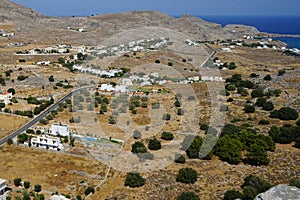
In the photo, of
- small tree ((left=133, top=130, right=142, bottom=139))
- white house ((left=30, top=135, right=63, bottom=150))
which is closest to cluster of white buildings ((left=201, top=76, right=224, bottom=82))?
small tree ((left=133, top=130, right=142, bottom=139))

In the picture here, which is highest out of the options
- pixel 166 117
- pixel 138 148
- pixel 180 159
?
pixel 166 117

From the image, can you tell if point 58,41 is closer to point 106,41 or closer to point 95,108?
point 106,41

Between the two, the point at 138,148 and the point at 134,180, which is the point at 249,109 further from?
the point at 134,180

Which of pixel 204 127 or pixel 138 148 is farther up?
pixel 204 127

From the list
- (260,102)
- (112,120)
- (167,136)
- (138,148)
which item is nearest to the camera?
(138,148)

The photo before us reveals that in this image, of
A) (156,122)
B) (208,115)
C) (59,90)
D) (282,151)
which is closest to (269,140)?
(282,151)

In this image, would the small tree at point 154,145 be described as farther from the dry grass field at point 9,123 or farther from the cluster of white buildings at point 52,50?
the cluster of white buildings at point 52,50

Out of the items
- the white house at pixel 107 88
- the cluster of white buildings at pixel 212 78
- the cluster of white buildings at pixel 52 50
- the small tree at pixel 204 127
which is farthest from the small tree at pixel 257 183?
the cluster of white buildings at pixel 52 50

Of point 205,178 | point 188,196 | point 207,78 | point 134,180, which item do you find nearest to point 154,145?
point 134,180
